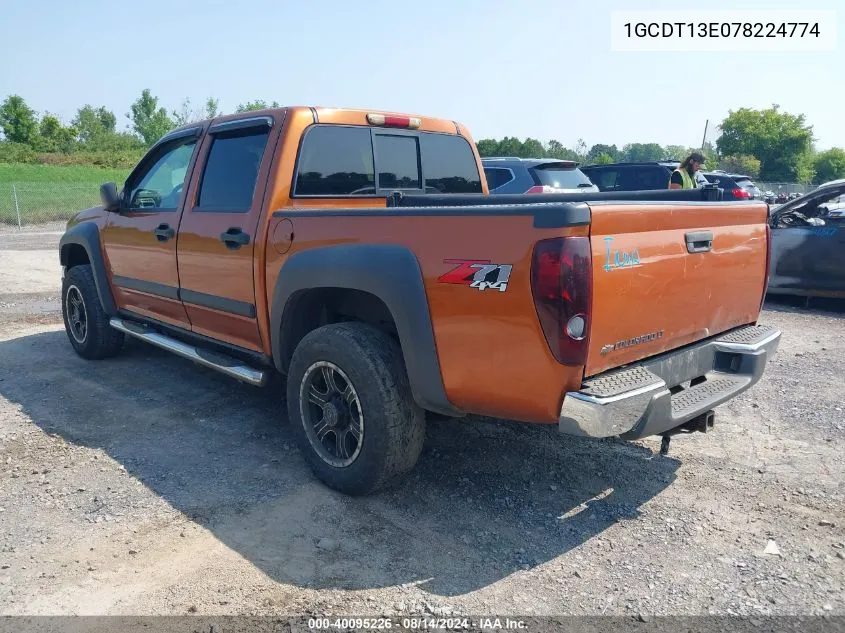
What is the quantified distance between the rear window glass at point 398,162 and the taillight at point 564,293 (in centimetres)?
211

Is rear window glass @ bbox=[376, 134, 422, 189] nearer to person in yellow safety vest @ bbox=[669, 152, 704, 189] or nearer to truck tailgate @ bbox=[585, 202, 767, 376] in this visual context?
truck tailgate @ bbox=[585, 202, 767, 376]

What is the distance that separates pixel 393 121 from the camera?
4.44 m

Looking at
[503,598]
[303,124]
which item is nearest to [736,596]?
[503,598]

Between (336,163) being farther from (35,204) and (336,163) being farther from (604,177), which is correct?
(35,204)

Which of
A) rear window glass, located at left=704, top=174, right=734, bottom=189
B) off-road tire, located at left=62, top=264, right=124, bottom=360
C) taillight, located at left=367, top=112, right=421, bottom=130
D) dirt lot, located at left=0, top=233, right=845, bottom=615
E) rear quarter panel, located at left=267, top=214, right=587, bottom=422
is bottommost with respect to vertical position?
dirt lot, located at left=0, top=233, right=845, bottom=615

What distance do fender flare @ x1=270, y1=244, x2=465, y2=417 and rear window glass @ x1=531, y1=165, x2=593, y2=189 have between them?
23.0ft

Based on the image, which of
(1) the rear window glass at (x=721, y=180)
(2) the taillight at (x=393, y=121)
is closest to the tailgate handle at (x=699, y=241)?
(2) the taillight at (x=393, y=121)

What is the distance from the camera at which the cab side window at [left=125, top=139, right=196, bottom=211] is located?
4738mm

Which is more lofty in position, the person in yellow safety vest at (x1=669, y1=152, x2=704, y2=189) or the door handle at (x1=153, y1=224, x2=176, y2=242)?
the person in yellow safety vest at (x1=669, y1=152, x2=704, y2=189)

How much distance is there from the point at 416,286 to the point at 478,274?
339 millimetres

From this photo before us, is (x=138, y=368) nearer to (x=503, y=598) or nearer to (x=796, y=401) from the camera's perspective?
(x=503, y=598)

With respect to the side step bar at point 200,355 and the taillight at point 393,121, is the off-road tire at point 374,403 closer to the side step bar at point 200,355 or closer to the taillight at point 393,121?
the side step bar at point 200,355

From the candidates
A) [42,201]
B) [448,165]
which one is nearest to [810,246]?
[448,165]

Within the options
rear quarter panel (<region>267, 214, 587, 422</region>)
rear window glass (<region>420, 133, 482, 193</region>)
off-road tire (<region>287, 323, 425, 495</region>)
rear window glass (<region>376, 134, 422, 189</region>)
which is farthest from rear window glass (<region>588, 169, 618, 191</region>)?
rear quarter panel (<region>267, 214, 587, 422</region>)
